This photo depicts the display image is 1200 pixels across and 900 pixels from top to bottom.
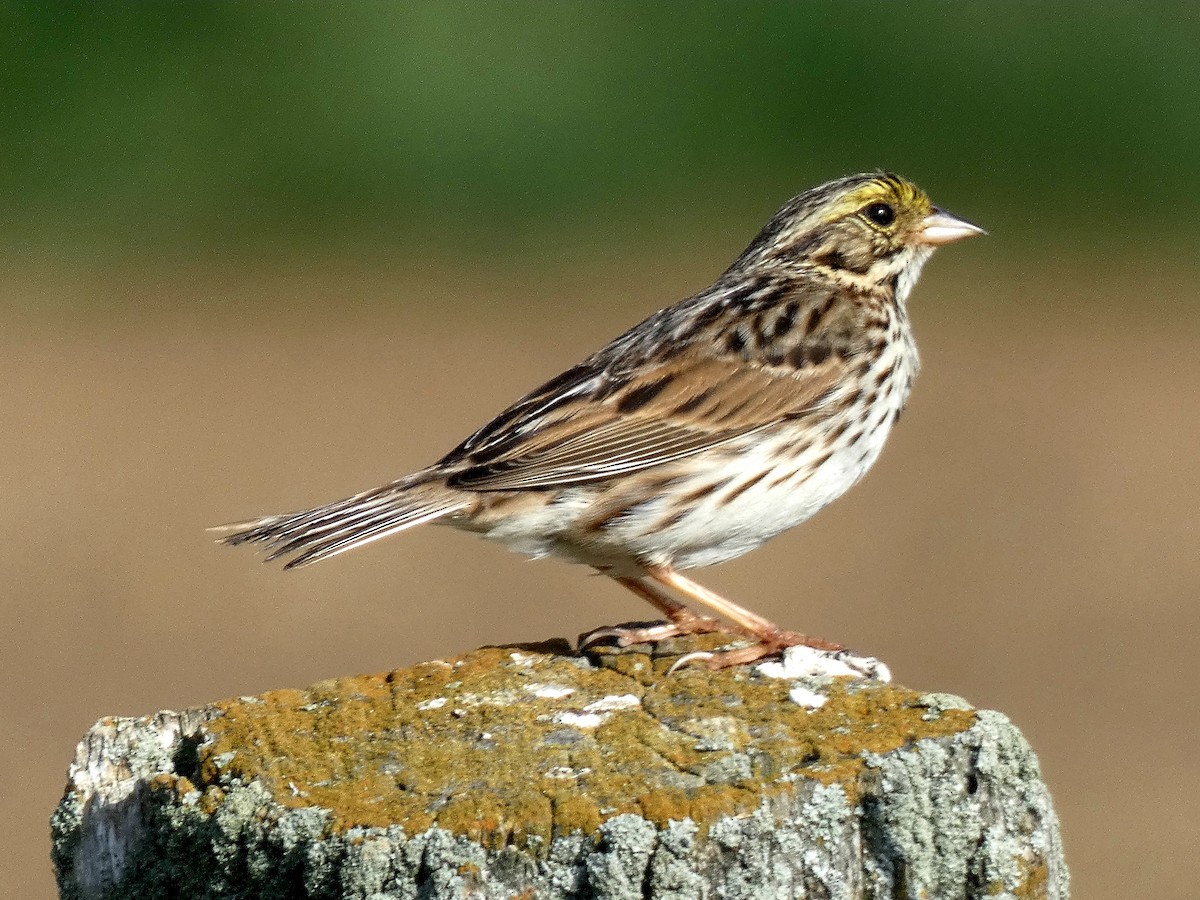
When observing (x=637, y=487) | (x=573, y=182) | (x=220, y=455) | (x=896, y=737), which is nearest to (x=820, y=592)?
(x=220, y=455)

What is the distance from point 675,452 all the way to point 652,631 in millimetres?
1171

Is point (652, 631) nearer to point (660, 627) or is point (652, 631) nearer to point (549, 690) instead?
point (660, 627)

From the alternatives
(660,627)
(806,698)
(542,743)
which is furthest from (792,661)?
(660,627)

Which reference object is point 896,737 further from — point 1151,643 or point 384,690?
point 1151,643

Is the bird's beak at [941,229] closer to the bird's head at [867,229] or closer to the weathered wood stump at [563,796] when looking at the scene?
the bird's head at [867,229]

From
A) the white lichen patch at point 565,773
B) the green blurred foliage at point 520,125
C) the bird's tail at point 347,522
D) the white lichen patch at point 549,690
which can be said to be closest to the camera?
the white lichen patch at point 565,773

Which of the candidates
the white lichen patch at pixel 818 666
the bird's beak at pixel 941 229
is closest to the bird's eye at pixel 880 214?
the bird's beak at pixel 941 229

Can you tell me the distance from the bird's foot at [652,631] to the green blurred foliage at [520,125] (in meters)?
11.6

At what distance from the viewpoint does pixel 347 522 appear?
5410 mm

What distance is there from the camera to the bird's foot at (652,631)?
179 inches

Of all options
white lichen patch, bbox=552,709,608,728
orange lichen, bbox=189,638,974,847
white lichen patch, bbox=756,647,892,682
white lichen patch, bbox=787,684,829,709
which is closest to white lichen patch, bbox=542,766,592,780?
orange lichen, bbox=189,638,974,847

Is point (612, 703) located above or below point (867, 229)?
below

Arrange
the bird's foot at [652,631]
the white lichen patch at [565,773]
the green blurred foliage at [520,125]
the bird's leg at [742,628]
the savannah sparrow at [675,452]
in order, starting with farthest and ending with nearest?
the green blurred foliage at [520,125], the savannah sparrow at [675,452], the bird's foot at [652,631], the bird's leg at [742,628], the white lichen patch at [565,773]

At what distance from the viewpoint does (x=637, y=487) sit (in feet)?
18.7
